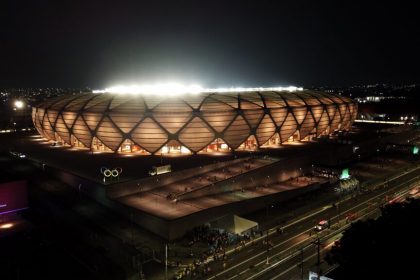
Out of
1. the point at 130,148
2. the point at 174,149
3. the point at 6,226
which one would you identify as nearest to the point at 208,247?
the point at 6,226

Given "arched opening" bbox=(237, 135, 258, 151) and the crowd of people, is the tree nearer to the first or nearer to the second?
the crowd of people

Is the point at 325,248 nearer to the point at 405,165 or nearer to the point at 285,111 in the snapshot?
the point at 285,111

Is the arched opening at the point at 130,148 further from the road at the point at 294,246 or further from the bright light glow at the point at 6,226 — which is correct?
the road at the point at 294,246

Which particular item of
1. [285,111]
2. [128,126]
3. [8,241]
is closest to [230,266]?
[8,241]

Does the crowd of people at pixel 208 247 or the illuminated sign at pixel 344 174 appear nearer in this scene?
the crowd of people at pixel 208 247

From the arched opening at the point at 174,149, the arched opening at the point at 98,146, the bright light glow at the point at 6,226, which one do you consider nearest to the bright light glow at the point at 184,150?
the arched opening at the point at 174,149

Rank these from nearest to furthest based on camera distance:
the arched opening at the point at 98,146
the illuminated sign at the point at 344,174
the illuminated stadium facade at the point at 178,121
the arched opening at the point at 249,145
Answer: the illuminated sign at the point at 344,174, the illuminated stadium facade at the point at 178,121, the arched opening at the point at 98,146, the arched opening at the point at 249,145

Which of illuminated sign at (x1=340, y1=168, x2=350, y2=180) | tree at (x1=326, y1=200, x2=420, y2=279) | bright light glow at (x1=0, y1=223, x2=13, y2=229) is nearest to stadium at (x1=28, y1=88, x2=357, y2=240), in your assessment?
illuminated sign at (x1=340, y1=168, x2=350, y2=180)
